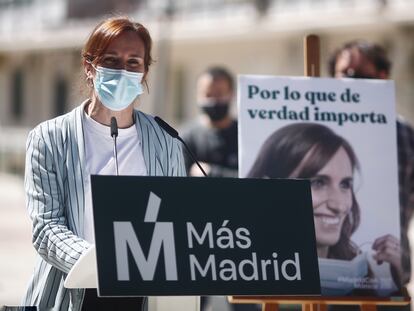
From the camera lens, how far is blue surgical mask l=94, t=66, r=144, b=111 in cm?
431

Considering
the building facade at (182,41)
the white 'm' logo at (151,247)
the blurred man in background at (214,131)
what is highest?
the building facade at (182,41)

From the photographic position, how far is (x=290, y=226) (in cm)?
427

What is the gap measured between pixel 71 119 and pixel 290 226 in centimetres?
86

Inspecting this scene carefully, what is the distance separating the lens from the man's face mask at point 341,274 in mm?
5727

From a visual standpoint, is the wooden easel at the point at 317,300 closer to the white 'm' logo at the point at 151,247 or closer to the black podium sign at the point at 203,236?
the black podium sign at the point at 203,236

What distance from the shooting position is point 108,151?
14.3 feet

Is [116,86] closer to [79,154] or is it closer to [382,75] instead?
[79,154]

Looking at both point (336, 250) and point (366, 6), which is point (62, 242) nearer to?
point (336, 250)

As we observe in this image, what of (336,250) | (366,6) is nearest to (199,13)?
(366,6)

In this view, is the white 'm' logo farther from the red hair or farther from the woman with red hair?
the red hair

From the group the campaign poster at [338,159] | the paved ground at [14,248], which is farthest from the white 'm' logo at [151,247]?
the paved ground at [14,248]

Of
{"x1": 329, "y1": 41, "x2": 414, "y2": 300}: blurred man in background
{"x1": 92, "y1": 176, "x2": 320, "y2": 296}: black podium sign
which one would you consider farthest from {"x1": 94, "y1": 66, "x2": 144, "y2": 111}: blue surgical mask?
{"x1": 329, "y1": 41, "x2": 414, "y2": 300}: blurred man in background

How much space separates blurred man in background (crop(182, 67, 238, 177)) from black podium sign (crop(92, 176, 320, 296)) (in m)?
3.60

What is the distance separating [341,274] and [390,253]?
288 millimetres
